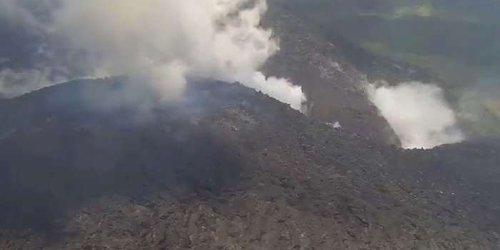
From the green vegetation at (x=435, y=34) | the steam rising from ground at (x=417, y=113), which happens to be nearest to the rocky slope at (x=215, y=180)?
the steam rising from ground at (x=417, y=113)

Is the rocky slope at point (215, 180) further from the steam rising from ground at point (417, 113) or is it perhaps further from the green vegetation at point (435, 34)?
the green vegetation at point (435, 34)

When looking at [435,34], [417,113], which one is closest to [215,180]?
[417,113]

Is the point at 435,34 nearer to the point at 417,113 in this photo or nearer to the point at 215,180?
the point at 417,113

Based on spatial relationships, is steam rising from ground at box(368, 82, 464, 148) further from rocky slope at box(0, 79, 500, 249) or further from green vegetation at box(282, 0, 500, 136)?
rocky slope at box(0, 79, 500, 249)

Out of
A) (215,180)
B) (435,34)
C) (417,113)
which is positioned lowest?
(215,180)

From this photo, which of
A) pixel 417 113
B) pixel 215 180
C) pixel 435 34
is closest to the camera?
pixel 215 180

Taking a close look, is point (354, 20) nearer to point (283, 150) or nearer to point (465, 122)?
point (465, 122)
